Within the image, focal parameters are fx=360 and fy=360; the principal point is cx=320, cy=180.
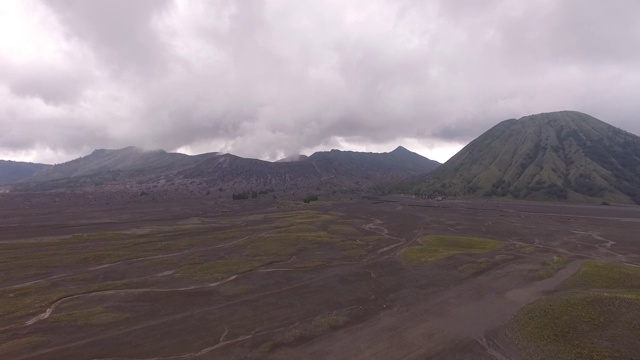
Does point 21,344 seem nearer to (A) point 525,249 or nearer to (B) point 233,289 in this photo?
(B) point 233,289

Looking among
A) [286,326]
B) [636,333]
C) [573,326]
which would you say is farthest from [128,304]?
[636,333]

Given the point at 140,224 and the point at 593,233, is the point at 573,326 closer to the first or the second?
the point at 593,233

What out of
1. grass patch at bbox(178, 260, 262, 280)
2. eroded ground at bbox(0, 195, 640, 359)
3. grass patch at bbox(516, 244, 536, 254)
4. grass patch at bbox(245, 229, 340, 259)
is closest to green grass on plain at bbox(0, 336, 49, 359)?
eroded ground at bbox(0, 195, 640, 359)

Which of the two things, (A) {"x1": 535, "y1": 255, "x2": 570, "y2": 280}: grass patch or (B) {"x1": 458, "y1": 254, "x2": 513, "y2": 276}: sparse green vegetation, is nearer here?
(A) {"x1": 535, "y1": 255, "x2": 570, "y2": 280}: grass patch

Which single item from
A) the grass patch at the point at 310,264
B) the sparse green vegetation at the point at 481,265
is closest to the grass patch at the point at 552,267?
the sparse green vegetation at the point at 481,265

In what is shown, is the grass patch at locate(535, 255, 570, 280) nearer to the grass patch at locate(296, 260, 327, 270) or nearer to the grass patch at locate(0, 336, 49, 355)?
the grass patch at locate(296, 260, 327, 270)

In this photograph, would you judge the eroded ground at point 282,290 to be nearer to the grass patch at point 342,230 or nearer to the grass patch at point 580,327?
the grass patch at point 580,327
